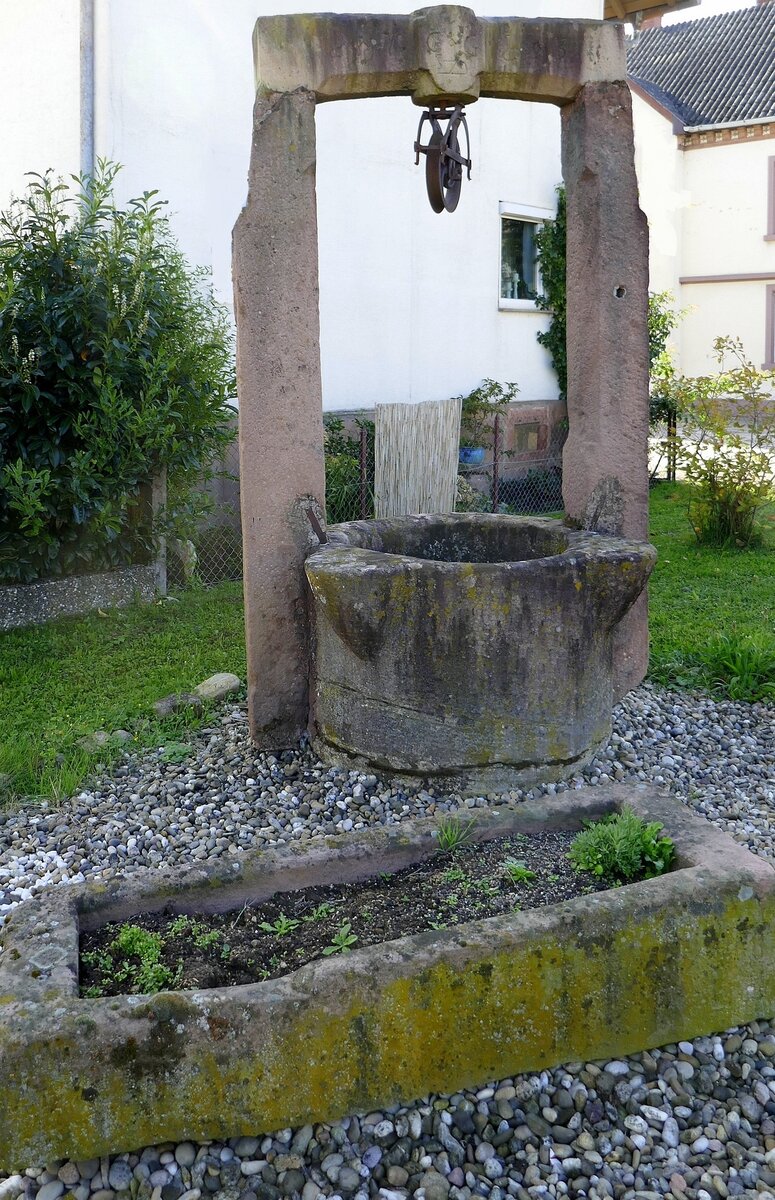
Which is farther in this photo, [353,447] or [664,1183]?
[353,447]

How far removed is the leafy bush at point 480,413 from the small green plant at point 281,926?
901 centimetres

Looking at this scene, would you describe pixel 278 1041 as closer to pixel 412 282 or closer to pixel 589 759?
pixel 589 759

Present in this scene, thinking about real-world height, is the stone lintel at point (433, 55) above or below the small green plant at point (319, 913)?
above

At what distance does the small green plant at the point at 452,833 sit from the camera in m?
3.28

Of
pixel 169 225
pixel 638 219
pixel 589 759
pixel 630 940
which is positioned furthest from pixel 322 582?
pixel 169 225

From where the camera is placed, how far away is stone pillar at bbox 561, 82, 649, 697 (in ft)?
15.7

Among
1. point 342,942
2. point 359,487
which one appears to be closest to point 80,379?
point 359,487

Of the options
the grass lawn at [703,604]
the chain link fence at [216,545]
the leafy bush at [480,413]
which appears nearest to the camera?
the grass lawn at [703,604]

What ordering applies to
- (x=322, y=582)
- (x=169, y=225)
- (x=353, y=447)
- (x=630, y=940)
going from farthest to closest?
(x=353, y=447) → (x=169, y=225) → (x=322, y=582) → (x=630, y=940)

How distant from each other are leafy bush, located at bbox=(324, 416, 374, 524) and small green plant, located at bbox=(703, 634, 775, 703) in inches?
158

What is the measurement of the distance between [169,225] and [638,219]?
4.98m

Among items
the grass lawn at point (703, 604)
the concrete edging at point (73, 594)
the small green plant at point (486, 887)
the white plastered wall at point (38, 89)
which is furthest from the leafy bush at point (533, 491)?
the small green plant at point (486, 887)

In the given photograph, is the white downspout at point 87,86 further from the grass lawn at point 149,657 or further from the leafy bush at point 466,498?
the leafy bush at point 466,498

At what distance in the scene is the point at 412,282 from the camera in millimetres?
11195
